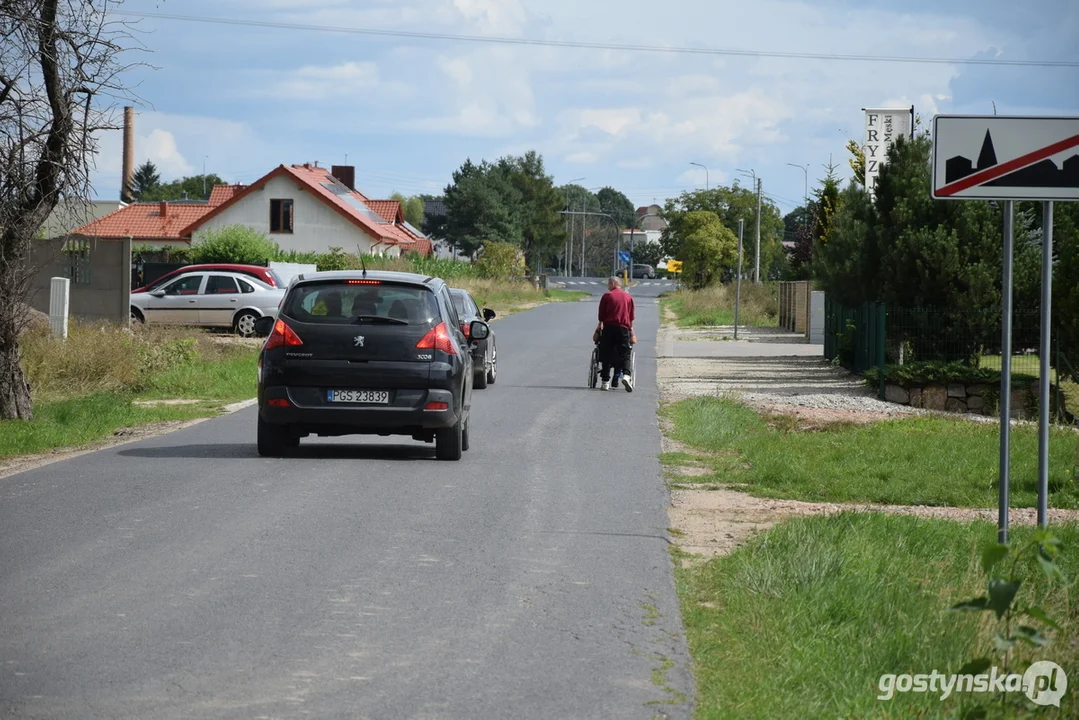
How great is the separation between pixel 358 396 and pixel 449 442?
0.99 meters

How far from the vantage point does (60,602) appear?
23.5 ft

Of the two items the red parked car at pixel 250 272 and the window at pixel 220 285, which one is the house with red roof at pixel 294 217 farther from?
the window at pixel 220 285

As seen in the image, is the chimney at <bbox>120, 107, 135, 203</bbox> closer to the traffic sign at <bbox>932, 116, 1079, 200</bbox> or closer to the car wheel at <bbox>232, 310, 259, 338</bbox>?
the car wheel at <bbox>232, 310, 259, 338</bbox>

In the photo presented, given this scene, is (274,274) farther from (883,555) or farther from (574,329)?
(883,555)

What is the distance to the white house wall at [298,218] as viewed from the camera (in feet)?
264

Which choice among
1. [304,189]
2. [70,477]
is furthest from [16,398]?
[304,189]

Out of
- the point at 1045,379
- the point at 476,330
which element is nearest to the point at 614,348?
the point at 476,330

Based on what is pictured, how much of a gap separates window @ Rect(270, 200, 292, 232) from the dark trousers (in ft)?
197

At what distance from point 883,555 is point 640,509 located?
8.48 feet

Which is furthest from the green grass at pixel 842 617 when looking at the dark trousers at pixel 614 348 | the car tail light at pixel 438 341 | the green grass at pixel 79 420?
the dark trousers at pixel 614 348

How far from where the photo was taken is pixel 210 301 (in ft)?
115

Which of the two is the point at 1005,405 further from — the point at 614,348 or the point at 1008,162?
the point at 614,348

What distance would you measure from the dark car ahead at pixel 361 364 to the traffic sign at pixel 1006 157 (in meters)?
6.20

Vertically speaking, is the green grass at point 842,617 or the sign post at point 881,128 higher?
the sign post at point 881,128
